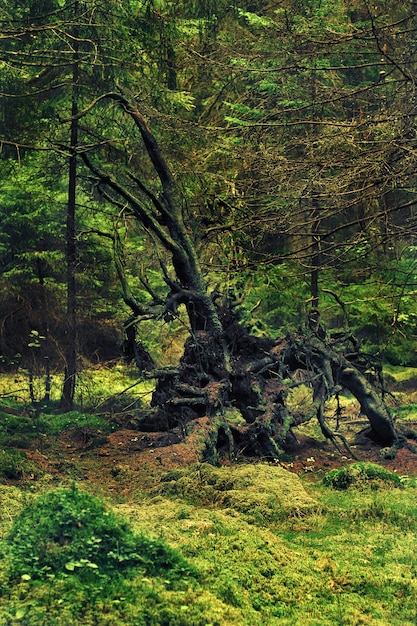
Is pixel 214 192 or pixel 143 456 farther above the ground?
pixel 214 192

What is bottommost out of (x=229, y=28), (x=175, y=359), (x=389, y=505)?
(x=389, y=505)

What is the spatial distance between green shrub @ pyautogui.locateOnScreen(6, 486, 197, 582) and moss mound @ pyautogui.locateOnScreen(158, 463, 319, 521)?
7.85 ft

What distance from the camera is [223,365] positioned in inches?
476

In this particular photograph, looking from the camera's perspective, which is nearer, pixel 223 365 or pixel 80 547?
pixel 80 547

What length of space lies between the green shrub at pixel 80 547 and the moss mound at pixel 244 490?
94.2 inches

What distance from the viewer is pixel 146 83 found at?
15984 millimetres

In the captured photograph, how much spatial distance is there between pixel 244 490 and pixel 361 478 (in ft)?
6.90

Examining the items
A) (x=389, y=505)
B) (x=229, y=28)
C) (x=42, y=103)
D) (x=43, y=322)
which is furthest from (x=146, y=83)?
(x=389, y=505)

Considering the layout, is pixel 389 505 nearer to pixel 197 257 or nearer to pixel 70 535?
pixel 70 535

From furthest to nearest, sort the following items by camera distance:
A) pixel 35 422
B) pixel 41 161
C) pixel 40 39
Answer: pixel 41 161, pixel 40 39, pixel 35 422

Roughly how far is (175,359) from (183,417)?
31.8ft

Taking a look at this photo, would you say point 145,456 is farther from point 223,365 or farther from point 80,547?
point 80,547

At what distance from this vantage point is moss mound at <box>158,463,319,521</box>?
8.13 m

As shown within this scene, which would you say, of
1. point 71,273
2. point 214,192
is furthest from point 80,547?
point 71,273
